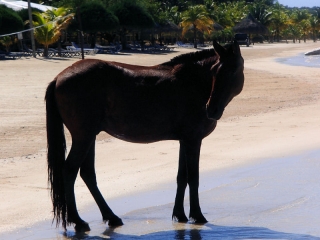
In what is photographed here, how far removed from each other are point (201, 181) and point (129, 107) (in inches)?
106

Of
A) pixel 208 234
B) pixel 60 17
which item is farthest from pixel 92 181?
pixel 60 17

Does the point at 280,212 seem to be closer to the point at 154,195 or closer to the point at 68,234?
the point at 154,195

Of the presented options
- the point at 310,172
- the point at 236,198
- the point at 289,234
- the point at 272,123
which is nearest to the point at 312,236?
the point at 289,234

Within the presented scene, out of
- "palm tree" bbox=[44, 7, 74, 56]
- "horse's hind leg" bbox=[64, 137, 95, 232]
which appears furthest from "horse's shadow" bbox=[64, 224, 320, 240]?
"palm tree" bbox=[44, 7, 74, 56]

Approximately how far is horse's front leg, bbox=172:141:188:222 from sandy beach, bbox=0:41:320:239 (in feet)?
0.32

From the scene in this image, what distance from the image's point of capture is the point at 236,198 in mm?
7730

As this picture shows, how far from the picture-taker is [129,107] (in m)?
6.27

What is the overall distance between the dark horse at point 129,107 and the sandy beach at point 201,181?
51 cm

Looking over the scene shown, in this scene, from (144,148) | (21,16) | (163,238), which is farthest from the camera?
(21,16)

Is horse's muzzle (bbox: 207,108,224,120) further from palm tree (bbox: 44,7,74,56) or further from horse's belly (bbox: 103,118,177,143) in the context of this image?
palm tree (bbox: 44,7,74,56)

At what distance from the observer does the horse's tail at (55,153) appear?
6228 mm

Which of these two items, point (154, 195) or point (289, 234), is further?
point (154, 195)

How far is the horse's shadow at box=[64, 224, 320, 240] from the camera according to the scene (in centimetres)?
622

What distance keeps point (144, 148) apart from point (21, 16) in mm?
37364
